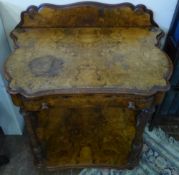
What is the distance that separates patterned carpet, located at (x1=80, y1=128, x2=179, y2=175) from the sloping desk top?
28.6 inches

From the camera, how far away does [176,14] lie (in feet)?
3.94

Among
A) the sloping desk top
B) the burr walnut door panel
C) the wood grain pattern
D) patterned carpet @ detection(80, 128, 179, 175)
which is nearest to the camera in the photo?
the sloping desk top

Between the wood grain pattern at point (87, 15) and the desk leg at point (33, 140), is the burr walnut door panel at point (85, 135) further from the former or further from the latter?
the wood grain pattern at point (87, 15)

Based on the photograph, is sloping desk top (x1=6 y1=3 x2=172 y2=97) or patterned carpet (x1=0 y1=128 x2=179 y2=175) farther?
patterned carpet (x1=0 y1=128 x2=179 y2=175)

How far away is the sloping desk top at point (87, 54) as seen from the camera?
3.15 feet

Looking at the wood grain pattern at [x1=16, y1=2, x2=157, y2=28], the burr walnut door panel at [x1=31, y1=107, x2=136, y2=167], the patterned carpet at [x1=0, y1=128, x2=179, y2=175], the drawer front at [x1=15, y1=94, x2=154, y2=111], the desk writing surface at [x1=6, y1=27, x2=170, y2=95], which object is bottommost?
the patterned carpet at [x1=0, y1=128, x2=179, y2=175]

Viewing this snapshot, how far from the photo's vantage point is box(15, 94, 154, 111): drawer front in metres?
0.97

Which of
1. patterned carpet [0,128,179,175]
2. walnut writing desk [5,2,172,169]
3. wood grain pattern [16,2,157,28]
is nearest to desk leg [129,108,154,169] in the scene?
walnut writing desk [5,2,172,169]

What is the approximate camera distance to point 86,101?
992mm

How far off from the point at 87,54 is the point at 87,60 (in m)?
0.04

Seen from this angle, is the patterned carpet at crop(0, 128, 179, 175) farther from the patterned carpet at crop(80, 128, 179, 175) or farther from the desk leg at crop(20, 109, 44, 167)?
the desk leg at crop(20, 109, 44, 167)

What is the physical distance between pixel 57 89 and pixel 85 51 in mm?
267

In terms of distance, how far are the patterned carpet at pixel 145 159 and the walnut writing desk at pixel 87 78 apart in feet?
0.24

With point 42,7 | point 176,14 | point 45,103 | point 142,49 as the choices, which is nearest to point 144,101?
point 142,49
